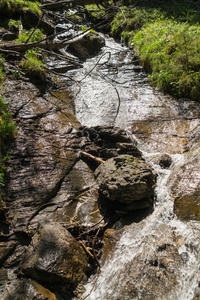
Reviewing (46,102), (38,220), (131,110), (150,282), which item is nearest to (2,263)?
(38,220)

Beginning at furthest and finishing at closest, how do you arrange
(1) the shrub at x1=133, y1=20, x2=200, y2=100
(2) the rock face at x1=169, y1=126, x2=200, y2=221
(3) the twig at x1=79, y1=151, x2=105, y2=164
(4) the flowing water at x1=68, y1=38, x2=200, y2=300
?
(1) the shrub at x1=133, y1=20, x2=200, y2=100 → (3) the twig at x1=79, y1=151, x2=105, y2=164 → (2) the rock face at x1=169, y1=126, x2=200, y2=221 → (4) the flowing water at x1=68, y1=38, x2=200, y2=300

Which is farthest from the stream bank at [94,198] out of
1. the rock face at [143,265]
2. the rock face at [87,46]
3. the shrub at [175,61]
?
the rock face at [87,46]

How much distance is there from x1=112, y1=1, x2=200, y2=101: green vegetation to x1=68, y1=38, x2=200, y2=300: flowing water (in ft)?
1.55

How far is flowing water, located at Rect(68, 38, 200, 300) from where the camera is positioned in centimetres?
291

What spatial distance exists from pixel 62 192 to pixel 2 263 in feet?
5.60

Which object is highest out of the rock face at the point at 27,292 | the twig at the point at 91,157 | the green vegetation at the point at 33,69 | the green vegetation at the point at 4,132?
the green vegetation at the point at 33,69

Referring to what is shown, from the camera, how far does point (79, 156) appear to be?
18.2 feet

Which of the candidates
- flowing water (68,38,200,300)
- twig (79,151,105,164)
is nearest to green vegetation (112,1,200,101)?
flowing water (68,38,200,300)

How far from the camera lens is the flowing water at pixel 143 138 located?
291cm

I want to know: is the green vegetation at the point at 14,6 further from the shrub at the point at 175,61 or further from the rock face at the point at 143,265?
the rock face at the point at 143,265

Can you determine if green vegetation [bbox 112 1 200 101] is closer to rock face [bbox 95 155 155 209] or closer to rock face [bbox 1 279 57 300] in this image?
rock face [bbox 95 155 155 209]

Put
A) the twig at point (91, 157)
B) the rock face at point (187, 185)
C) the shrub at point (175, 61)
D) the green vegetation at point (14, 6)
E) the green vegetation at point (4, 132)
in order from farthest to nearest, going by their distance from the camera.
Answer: the green vegetation at point (14, 6)
the shrub at point (175, 61)
the twig at point (91, 157)
the green vegetation at point (4, 132)
the rock face at point (187, 185)

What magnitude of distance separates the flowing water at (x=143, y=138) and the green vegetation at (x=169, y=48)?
0.47m

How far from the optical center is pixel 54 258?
3123 mm
